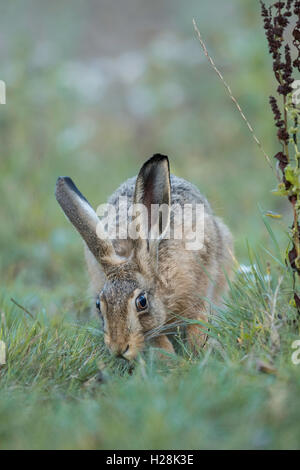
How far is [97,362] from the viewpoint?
153 inches

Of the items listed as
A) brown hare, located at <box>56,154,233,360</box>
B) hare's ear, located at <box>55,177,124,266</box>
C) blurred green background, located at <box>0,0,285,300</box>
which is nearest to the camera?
brown hare, located at <box>56,154,233,360</box>

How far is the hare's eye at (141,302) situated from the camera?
168 inches

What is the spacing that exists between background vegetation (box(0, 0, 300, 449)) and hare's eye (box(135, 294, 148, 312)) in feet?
1.27

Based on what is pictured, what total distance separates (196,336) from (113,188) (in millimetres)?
4426

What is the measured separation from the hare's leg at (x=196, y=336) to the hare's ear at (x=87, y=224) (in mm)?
760

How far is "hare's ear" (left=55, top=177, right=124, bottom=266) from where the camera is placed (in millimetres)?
4477

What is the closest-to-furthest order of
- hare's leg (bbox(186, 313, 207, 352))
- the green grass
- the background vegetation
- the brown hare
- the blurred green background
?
the green grass → the background vegetation → the brown hare → hare's leg (bbox(186, 313, 207, 352)) → the blurred green background

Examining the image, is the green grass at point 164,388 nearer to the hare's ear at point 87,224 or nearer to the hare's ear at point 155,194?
the hare's ear at point 87,224

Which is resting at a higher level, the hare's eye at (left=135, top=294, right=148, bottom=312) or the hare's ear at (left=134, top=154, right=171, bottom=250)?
the hare's ear at (left=134, top=154, right=171, bottom=250)

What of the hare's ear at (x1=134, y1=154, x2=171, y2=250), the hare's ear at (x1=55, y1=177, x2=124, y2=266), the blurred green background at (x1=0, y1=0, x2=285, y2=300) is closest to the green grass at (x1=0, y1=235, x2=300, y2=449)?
the hare's ear at (x1=55, y1=177, x2=124, y2=266)

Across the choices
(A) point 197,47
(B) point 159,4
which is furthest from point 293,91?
(B) point 159,4


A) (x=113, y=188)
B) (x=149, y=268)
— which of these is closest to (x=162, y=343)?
(x=149, y=268)

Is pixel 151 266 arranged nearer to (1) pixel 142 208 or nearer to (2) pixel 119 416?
(1) pixel 142 208

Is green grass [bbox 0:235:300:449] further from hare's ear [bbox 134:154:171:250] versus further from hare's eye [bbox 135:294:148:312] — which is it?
hare's ear [bbox 134:154:171:250]
